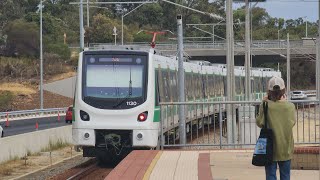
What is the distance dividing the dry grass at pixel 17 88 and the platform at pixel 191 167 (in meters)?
56.2

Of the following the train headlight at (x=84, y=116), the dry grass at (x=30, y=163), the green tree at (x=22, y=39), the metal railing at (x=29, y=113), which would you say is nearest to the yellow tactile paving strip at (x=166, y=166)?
the train headlight at (x=84, y=116)

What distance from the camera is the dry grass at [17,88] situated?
71062mm

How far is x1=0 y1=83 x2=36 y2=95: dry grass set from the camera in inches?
2798

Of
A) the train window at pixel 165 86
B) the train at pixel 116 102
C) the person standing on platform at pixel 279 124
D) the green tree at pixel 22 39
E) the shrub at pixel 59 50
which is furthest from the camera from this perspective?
the shrub at pixel 59 50

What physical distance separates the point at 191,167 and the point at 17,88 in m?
60.5

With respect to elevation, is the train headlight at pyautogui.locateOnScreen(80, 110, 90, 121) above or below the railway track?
above

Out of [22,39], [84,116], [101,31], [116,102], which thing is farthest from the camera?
[101,31]

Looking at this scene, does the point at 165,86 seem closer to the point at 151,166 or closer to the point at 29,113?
the point at 151,166

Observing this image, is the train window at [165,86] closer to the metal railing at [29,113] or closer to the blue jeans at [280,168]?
the blue jeans at [280,168]

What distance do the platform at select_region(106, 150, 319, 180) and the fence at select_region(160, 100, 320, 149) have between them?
2.27m

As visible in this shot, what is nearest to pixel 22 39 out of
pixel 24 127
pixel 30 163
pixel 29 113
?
pixel 29 113

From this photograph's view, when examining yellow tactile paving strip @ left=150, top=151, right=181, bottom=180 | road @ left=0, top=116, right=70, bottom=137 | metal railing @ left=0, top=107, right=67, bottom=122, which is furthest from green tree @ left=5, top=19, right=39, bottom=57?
yellow tactile paving strip @ left=150, top=151, right=181, bottom=180

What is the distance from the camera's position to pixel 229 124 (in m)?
22.3

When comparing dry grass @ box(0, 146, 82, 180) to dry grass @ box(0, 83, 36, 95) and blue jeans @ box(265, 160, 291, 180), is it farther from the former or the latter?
dry grass @ box(0, 83, 36, 95)
